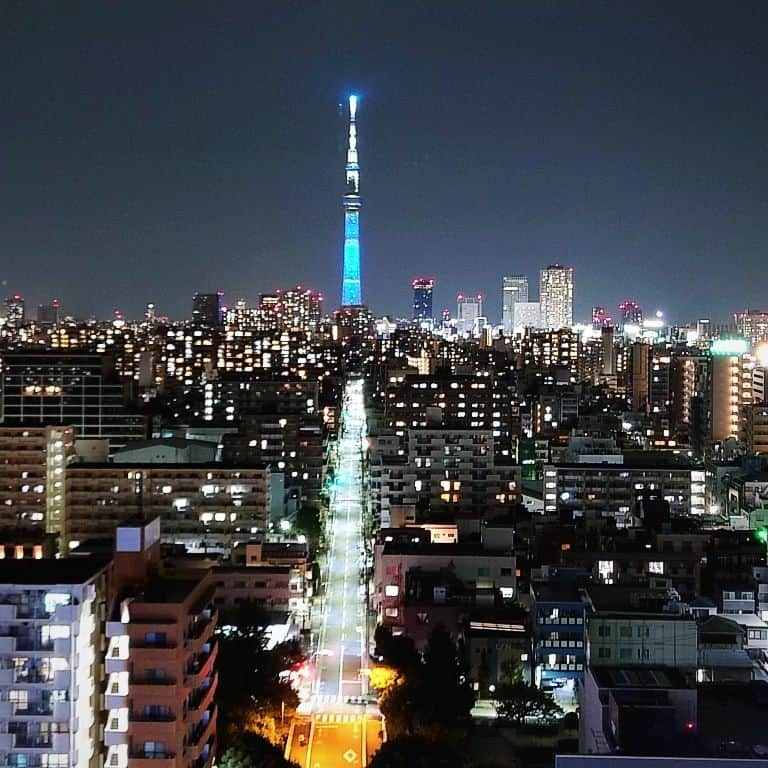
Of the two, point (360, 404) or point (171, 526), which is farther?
point (360, 404)

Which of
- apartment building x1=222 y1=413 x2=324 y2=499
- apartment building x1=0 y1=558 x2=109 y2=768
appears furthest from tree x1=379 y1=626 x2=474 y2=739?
apartment building x1=222 y1=413 x2=324 y2=499

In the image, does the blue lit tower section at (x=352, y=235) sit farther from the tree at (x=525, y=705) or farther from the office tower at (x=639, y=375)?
the tree at (x=525, y=705)

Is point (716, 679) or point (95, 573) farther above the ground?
point (95, 573)

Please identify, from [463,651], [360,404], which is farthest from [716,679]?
[360,404]

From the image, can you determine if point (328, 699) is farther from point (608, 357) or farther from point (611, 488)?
point (608, 357)

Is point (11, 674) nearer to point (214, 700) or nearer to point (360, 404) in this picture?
point (214, 700)

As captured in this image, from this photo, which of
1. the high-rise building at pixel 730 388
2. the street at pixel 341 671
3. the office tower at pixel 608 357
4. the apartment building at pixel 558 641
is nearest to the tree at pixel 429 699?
the street at pixel 341 671

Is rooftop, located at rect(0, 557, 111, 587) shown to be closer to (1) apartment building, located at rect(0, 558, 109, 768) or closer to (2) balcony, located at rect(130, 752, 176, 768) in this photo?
(1) apartment building, located at rect(0, 558, 109, 768)
